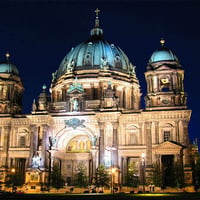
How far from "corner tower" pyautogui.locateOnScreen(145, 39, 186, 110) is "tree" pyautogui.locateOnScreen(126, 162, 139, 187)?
11375 millimetres

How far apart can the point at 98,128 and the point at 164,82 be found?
15.9 m

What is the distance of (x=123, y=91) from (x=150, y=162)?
73.9 ft

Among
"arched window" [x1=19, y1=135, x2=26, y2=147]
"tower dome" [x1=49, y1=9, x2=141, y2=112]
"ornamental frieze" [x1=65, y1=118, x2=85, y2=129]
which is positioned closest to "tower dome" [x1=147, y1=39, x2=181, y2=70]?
"tower dome" [x1=49, y1=9, x2=141, y2=112]

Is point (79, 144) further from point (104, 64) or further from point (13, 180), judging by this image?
point (104, 64)

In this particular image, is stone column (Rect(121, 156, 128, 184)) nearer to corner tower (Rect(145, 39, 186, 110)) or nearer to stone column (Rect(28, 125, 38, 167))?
corner tower (Rect(145, 39, 186, 110))

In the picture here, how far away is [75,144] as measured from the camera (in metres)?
78.8

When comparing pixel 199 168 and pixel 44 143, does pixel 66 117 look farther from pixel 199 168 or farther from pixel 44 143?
pixel 199 168

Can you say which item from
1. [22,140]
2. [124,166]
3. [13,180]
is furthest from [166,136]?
[13,180]

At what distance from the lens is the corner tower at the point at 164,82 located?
71.9m

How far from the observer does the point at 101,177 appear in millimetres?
64938

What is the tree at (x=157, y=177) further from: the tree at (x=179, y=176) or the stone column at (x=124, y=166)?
the stone column at (x=124, y=166)

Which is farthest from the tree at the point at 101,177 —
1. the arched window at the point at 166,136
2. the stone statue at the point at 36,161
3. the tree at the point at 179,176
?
the arched window at the point at 166,136

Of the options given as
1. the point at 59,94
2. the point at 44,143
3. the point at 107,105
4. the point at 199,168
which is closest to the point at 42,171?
Result: the point at 44,143

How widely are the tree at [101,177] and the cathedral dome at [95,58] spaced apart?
27.1 m
